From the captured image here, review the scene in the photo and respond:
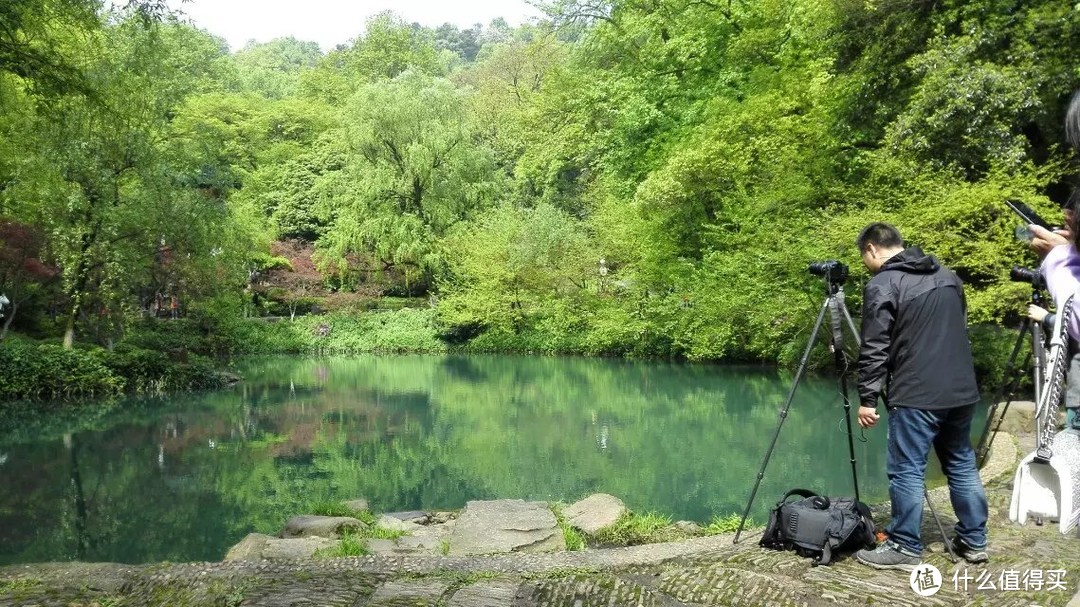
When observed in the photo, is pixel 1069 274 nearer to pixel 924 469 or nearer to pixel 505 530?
pixel 924 469

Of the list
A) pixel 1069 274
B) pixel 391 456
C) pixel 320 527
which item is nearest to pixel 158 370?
pixel 391 456

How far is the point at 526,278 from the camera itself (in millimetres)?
21812

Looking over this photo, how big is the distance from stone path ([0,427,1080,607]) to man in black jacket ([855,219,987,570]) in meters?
0.18

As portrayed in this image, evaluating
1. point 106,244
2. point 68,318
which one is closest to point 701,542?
point 106,244

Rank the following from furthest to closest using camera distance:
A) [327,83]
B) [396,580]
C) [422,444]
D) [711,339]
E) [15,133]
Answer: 1. [327,83]
2. [711,339]
3. [15,133]
4. [422,444]
5. [396,580]

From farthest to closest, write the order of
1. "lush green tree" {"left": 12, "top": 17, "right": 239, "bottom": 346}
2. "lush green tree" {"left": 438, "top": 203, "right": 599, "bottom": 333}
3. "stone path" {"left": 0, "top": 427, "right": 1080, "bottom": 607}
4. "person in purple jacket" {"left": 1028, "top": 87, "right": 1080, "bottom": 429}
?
"lush green tree" {"left": 438, "top": 203, "right": 599, "bottom": 333} → "lush green tree" {"left": 12, "top": 17, "right": 239, "bottom": 346} → "stone path" {"left": 0, "top": 427, "right": 1080, "bottom": 607} → "person in purple jacket" {"left": 1028, "top": 87, "right": 1080, "bottom": 429}

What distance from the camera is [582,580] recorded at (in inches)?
124

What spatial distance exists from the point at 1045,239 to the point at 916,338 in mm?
631

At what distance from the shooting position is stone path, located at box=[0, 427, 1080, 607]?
9.39ft

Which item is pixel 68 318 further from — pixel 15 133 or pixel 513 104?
pixel 513 104

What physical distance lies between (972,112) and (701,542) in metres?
7.27

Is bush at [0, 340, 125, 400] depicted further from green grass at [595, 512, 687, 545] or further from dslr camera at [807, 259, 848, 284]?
dslr camera at [807, 259, 848, 284]

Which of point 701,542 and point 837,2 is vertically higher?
point 837,2

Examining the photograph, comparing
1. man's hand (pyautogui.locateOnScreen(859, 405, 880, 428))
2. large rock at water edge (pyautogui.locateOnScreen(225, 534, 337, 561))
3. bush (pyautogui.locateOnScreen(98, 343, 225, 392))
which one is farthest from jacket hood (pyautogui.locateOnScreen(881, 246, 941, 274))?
bush (pyautogui.locateOnScreen(98, 343, 225, 392))
